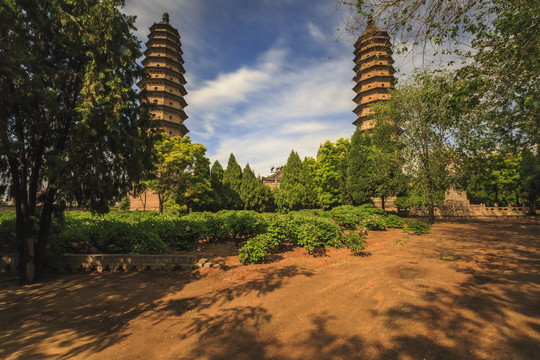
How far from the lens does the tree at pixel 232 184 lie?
3466cm

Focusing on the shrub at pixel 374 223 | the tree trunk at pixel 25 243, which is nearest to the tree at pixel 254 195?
the shrub at pixel 374 223

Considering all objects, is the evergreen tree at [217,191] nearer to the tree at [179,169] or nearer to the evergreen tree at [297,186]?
the tree at [179,169]

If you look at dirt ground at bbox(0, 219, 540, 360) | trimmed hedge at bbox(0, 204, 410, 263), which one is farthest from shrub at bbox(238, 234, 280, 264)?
dirt ground at bbox(0, 219, 540, 360)

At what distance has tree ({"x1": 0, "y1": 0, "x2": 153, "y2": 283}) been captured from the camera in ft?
18.8

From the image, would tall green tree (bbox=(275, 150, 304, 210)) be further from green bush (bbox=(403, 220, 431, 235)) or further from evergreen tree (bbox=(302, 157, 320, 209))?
green bush (bbox=(403, 220, 431, 235))

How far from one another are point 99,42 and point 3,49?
2.04m

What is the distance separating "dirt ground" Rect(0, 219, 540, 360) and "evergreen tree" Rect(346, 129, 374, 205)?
18446mm

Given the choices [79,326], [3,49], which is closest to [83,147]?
[3,49]

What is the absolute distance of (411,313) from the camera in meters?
4.18

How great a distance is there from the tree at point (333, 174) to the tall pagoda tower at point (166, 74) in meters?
24.3

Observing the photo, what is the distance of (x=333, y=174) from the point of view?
29.4 meters

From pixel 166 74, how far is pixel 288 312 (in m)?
42.3

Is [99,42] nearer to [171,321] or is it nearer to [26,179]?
[26,179]

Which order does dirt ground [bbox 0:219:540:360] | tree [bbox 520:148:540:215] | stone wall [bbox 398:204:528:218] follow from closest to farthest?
dirt ground [bbox 0:219:540:360], stone wall [bbox 398:204:528:218], tree [bbox 520:148:540:215]
